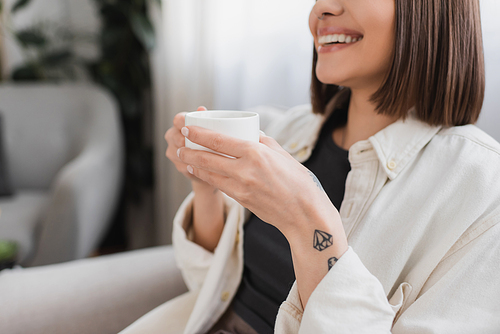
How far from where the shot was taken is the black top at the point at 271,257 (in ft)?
2.57

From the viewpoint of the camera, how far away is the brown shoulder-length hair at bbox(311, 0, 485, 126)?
671 mm

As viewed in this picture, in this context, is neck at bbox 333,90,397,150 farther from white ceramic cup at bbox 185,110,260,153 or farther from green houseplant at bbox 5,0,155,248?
green houseplant at bbox 5,0,155,248

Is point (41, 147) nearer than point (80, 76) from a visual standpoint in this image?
Yes

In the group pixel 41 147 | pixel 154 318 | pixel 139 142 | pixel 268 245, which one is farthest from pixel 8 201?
pixel 268 245

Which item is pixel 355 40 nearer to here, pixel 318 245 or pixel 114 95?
pixel 318 245

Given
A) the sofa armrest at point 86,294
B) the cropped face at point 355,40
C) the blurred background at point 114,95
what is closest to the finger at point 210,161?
the cropped face at point 355,40

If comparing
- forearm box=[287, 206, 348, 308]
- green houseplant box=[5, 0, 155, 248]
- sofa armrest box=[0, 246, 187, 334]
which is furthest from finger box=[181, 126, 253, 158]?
green houseplant box=[5, 0, 155, 248]

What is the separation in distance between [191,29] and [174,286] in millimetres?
1201

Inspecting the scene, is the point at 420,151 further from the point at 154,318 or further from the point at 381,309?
the point at 154,318

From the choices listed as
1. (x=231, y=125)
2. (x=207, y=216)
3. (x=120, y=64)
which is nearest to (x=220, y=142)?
(x=231, y=125)

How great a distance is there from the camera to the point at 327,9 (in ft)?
2.46

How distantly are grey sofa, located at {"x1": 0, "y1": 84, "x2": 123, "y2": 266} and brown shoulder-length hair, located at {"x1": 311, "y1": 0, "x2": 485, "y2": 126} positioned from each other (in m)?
1.30

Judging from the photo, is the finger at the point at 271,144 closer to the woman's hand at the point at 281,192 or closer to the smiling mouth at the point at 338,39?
the woman's hand at the point at 281,192

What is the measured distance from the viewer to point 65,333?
86cm
